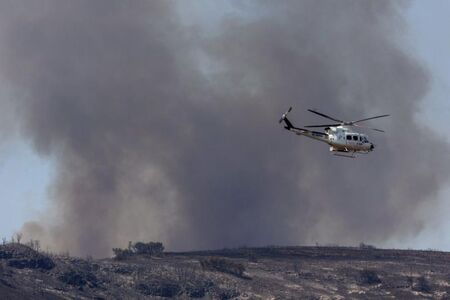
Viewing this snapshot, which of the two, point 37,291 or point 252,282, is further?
point 252,282

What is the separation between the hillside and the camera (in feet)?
569

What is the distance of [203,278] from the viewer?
603 feet

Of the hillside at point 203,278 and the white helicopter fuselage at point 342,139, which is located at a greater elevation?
the white helicopter fuselage at point 342,139

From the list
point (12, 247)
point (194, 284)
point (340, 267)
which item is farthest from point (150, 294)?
point (340, 267)

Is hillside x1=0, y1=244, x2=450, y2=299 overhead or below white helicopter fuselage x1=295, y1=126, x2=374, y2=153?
below

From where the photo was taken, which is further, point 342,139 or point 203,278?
point 203,278

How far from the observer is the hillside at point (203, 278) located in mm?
173375

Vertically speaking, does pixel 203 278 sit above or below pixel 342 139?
below

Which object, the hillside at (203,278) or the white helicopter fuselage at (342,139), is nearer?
the white helicopter fuselage at (342,139)

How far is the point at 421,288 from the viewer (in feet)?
618

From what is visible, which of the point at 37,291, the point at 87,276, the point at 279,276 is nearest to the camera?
the point at 37,291

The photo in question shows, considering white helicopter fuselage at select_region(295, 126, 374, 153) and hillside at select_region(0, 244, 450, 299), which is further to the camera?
hillside at select_region(0, 244, 450, 299)

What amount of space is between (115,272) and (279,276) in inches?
853

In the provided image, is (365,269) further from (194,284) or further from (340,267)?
(194,284)
